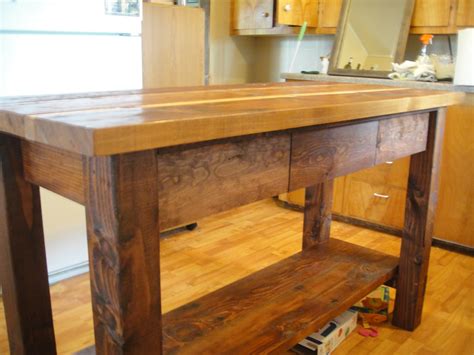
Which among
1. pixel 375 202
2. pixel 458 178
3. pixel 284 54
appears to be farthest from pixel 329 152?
pixel 284 54

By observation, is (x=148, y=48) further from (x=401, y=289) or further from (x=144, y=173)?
(x=144, y=173)

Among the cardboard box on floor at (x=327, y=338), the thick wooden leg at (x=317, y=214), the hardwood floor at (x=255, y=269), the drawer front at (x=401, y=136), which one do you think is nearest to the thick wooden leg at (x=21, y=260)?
the hardwood floor at (x=255, y=269)

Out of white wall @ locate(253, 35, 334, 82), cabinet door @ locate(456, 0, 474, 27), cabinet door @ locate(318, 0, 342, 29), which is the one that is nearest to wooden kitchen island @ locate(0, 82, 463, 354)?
cabinet door @ locate(456, 0, 474, 27)

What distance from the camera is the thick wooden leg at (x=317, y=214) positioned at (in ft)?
6.72

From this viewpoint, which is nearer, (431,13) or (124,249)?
(124,249)

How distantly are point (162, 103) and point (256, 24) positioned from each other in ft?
8.11

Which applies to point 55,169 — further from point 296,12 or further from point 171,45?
point 296,12

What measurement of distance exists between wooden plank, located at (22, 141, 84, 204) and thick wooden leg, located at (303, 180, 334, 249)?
4.17 ft

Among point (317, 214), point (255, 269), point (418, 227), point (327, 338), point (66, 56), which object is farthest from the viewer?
point (255, 269)

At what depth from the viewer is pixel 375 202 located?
2879mm

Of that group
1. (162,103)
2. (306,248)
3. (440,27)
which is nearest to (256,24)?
(440,27)

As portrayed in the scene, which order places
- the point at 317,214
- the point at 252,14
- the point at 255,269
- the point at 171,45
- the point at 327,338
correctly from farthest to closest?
the point at 252,14 → the point at 171,45 → the point at 255,269 → the point at 317,214 → the point at 327,338

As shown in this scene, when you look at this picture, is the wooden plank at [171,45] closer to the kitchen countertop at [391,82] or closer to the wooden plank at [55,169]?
the kitchen countertop at [391,82]

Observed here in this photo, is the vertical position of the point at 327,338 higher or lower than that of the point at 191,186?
lower
